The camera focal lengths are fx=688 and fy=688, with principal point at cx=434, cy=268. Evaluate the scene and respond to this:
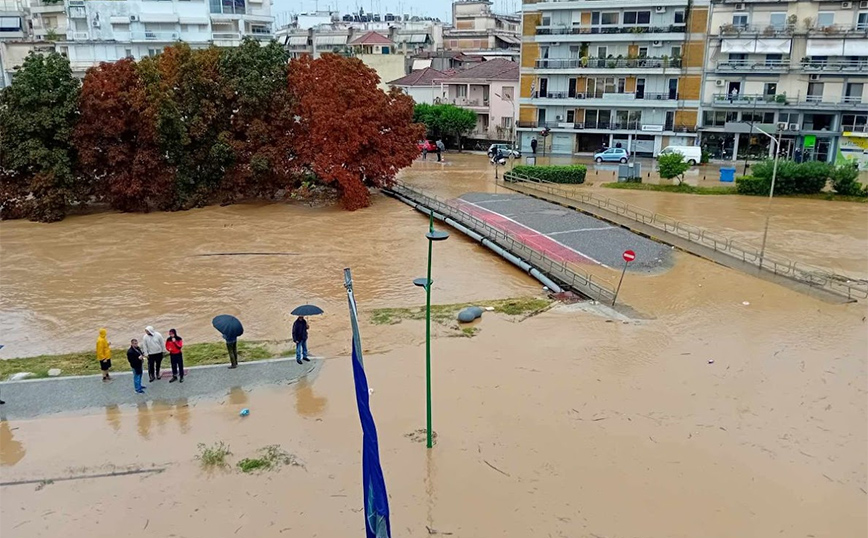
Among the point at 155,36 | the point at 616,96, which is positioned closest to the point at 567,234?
the point at 616,96

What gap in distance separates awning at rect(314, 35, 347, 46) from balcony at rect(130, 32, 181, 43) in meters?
32.7

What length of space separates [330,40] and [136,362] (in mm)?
84348

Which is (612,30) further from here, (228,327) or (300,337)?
(228,327)

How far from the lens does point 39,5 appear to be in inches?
2635

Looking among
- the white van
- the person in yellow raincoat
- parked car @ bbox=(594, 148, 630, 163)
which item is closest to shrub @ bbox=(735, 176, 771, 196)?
the white van

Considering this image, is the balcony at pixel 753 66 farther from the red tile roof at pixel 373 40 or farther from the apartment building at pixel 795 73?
the red tile roof at pixel 373 40

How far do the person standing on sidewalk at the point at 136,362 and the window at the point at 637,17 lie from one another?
45114 mm

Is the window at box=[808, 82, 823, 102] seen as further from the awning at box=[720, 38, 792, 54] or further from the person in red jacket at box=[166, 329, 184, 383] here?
the person in red jacket at box=[166, 329, 184, 383]

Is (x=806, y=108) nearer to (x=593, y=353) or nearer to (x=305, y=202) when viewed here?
(x=305, y=202)

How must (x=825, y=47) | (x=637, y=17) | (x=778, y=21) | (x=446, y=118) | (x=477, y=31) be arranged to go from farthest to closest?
(x=477, y=31), (x=446, y=118), (x=637, y=17), (x=778, y=21), (x=825, y=47)

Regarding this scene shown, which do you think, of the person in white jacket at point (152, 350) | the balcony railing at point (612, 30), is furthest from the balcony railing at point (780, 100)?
the person in white jacket at point (152, 350)

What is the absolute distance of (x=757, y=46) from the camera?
46.8 meters

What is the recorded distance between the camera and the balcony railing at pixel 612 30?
1901 inches

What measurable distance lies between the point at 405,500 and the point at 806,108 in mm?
46244
